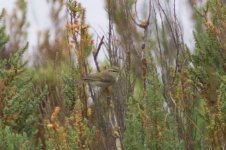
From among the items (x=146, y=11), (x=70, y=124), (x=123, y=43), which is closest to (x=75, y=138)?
(x=70, y=124)

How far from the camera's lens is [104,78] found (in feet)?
15.8

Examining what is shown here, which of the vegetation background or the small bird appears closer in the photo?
the vegetation background

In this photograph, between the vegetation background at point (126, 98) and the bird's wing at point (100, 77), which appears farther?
the bird's wing at point (100, 77)

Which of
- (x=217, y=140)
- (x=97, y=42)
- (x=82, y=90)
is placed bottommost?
(x=217, y=140)

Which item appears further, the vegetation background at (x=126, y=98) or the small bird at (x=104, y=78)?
the small bird at (x=104, y=78)

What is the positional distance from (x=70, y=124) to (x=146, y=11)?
5.65ft

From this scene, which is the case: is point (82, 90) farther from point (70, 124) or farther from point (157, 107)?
point (157, 107)

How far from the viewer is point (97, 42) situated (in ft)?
15.8

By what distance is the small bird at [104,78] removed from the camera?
4.67 m

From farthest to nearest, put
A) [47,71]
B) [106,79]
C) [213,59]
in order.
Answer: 1. [47,71]
2. [213,59]
3. [106,79]

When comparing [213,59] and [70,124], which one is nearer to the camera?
[70,124]

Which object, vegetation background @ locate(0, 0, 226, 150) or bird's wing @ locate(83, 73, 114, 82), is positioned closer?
vegetation background @ locate(0, 0, 226, 150)

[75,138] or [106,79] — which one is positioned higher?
[106,79]

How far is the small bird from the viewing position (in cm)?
467
